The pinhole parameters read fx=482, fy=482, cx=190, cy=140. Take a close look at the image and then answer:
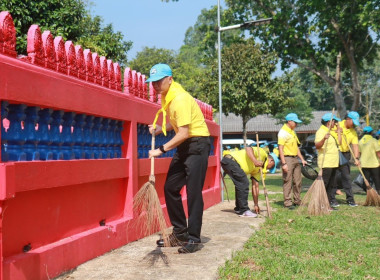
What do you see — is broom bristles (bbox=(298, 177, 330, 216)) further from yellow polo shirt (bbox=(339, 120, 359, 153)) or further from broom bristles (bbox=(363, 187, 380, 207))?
yellow polo shirt (bbox=(339, 120, 359, 153))

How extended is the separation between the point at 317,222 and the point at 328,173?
75.2 inches

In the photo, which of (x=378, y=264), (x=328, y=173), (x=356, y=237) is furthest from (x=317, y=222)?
(x=378, y=264)

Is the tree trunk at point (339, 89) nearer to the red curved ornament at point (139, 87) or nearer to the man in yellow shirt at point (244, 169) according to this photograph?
the man in yellow shirt at point (244, 169)

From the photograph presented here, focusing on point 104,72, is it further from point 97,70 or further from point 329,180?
point 329,180

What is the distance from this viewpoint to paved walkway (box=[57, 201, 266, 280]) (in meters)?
4.05

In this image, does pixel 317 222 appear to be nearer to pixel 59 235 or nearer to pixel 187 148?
pixel 187 148

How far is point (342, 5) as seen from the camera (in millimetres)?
18016

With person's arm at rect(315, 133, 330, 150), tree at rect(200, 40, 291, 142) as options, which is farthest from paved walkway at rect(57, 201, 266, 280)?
tree at rect(200, 40, 291, 142)

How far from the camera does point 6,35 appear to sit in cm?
350

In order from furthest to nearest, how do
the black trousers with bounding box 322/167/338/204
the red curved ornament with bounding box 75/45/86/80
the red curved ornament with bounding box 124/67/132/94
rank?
the black trousers with bounding box 322/167/338/204 → the red curved ornament with bounding box 124/67/132/94 → the red curved ornament with bounding box 75/45/86/80

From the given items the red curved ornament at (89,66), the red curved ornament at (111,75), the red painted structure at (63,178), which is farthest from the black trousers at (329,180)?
the red curved ornament at (89,66)

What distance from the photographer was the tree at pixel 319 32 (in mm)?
18234

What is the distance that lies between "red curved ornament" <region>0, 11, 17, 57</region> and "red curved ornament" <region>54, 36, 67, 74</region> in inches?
26.2

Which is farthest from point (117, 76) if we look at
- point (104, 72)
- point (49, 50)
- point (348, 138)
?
point (348, 138)
